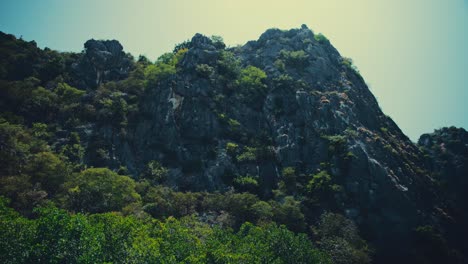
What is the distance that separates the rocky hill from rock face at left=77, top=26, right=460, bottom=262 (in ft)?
0.82

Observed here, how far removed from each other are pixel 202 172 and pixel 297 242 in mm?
28968

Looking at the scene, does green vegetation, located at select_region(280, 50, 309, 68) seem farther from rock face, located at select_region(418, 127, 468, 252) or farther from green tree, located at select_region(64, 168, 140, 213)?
green tree, located at select_region(64, 168, 140, 213)

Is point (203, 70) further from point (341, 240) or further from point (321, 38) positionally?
point (341, 240)

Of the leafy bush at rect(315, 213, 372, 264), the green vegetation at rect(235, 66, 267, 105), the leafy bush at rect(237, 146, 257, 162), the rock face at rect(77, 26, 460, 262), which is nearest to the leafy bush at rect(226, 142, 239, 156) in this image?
the rock face at rect(77, 26, 460, 262)

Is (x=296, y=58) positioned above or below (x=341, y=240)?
above

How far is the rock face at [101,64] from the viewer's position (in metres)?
86.7

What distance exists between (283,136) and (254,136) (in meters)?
6.01

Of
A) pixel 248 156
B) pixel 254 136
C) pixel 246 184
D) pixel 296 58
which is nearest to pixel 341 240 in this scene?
pixel 246 184

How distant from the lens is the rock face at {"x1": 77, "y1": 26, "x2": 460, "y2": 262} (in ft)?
226

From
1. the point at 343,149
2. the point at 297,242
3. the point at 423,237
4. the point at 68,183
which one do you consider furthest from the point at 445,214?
the point at 68,183

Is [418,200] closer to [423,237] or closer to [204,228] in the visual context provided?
[423,237]

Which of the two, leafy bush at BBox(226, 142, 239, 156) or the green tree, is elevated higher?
leafy bush at BBox(226, 142, 239, 156)

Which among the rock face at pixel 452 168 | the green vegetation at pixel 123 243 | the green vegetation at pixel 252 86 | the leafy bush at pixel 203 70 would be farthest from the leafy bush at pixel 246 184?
the rock face at pixel 452 168

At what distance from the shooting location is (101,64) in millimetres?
89688
